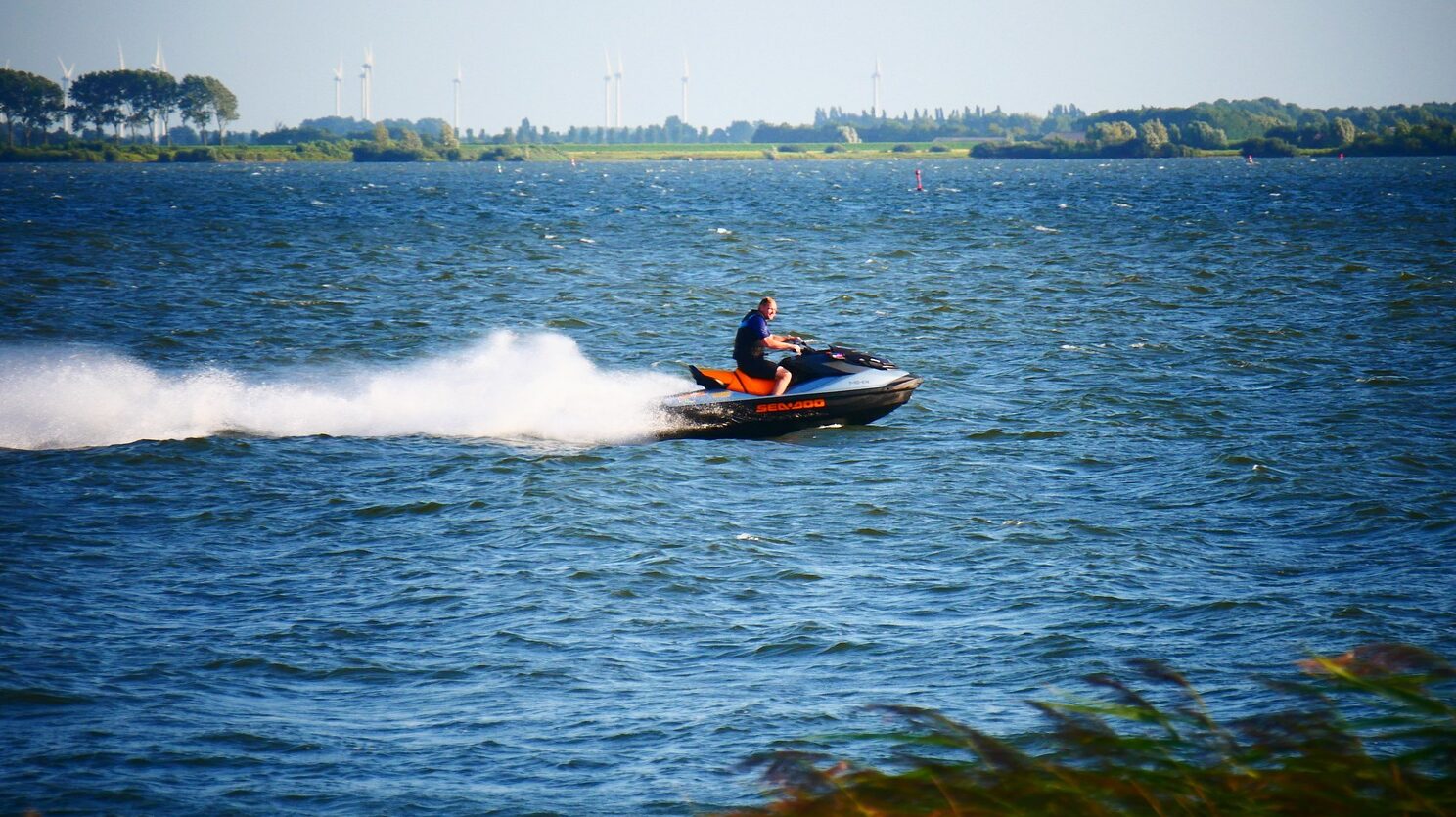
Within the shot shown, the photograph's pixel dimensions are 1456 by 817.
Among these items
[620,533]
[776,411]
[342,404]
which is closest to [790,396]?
[776,411]

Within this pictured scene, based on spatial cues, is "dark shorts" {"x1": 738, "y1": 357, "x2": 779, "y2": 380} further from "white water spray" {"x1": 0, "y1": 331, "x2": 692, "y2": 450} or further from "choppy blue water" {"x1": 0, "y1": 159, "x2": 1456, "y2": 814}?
"white water spray" {"x1": 0, "y1": 331, "x2": 692, "y2": 450}

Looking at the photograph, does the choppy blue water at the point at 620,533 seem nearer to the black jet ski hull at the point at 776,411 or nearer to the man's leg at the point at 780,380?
the black jet ski hull at the point at 776,411

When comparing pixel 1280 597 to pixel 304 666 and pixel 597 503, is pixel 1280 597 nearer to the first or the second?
pixel 597 503

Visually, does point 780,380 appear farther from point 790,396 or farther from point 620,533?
point 620,533

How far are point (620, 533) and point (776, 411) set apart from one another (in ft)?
16.5

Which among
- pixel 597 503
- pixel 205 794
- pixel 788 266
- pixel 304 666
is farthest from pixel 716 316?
pixel 205 794

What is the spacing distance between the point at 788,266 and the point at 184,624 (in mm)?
39322

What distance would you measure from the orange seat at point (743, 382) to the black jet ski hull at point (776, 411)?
0.10 m

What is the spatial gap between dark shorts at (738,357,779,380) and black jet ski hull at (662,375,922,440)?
370 millimetres

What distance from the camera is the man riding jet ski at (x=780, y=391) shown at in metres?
19.2

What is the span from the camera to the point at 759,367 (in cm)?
1911

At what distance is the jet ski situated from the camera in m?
19.3

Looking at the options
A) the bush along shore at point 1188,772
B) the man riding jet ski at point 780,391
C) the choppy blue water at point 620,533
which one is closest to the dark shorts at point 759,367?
the man riding jet ski at point 780,391

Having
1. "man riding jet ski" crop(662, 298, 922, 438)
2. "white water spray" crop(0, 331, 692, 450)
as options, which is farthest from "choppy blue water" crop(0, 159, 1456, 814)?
"man riding jet ski" crop(662, 298, 922, 438)
